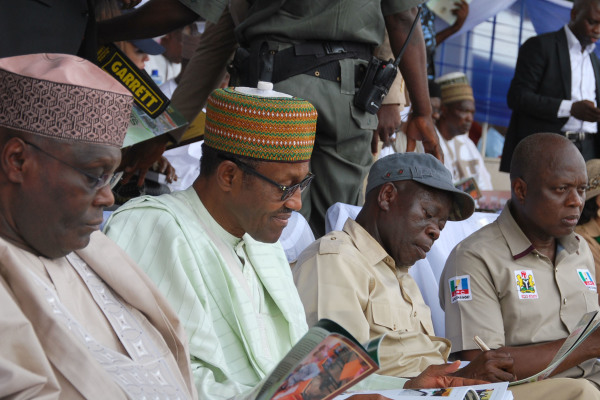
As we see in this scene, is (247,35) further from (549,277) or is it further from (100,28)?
(549,277)

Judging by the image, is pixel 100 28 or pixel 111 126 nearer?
pixel 111 126

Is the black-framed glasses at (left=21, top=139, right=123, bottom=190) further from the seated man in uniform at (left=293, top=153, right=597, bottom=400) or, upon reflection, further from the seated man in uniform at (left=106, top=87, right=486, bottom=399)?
the seated man in uniform at (left=293, top=153, right=597, bottom=400)

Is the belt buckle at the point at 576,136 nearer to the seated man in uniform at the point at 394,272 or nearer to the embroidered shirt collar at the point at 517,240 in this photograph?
the embroidered shirt collar at the point at 517,240

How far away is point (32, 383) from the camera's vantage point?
6.73 feet

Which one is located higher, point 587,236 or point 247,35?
point 247,35

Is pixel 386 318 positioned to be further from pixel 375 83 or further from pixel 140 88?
pixel 140 88

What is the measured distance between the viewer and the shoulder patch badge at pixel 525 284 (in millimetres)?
4430

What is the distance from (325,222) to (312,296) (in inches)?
46.8

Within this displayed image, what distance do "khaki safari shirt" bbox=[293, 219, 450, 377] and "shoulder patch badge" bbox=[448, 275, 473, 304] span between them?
0.24m

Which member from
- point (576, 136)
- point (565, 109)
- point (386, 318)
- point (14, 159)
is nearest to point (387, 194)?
point (386, 318)

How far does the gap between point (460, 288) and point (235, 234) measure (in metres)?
1.41

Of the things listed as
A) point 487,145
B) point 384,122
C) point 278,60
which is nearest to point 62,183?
point 278,60

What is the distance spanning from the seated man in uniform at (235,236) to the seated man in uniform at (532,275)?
0.94m

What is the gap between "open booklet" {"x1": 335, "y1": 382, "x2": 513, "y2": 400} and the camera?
9.83ft
